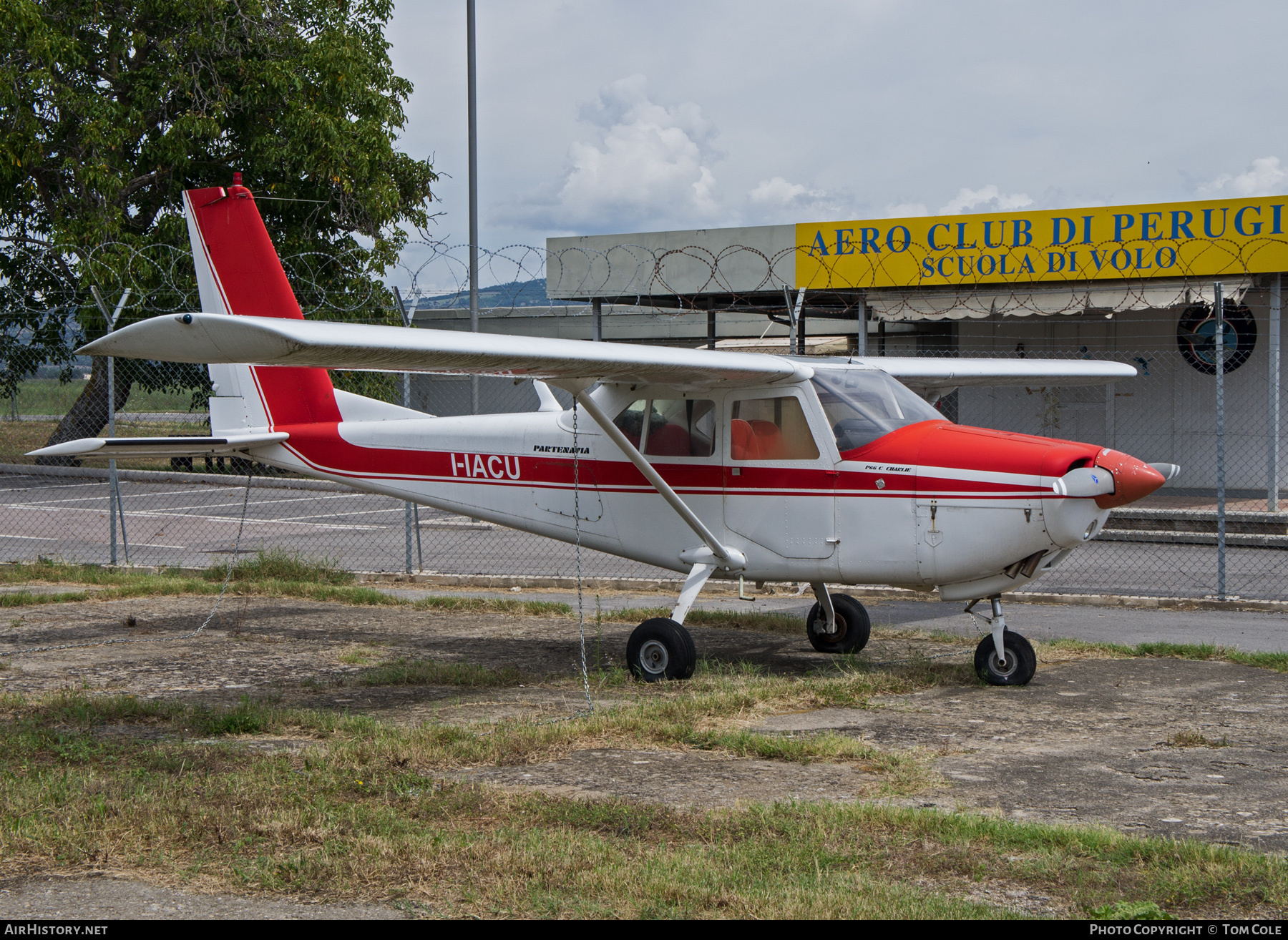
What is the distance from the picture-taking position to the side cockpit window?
8.40 meters

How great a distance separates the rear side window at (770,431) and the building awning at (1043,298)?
1090 centimetres

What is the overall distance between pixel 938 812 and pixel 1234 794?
144cm

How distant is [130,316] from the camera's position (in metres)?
21.4

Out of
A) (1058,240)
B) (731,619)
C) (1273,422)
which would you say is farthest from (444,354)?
(1058,240)

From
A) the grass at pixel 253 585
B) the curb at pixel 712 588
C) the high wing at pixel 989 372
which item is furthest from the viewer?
the grass at pixel 253 585

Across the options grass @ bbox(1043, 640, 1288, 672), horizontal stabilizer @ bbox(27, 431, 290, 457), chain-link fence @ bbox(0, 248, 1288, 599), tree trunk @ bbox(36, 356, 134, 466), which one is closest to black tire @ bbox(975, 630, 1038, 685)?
grass @ bbox(1043, 640, 1288, 672)

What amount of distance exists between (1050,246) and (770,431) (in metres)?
12.6

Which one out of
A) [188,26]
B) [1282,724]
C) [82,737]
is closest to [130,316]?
[188,26]

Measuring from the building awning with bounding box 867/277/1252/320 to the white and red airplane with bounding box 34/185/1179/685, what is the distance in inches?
361

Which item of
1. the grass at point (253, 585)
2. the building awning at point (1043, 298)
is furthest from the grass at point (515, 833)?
the building awning at point (1043, 298)

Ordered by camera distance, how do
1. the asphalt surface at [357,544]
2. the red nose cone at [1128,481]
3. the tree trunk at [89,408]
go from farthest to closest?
the tree trunk at [89,408] < the asphalt surface at [357,544] < the red nose cone at [1128,481]

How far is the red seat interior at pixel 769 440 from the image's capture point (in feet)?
26.7

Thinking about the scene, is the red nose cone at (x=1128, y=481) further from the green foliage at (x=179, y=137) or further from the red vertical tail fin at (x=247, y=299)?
the green foliage at (x=179, y=137)

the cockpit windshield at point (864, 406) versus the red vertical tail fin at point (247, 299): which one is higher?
the red vertical tail fin at point (247, 299)
